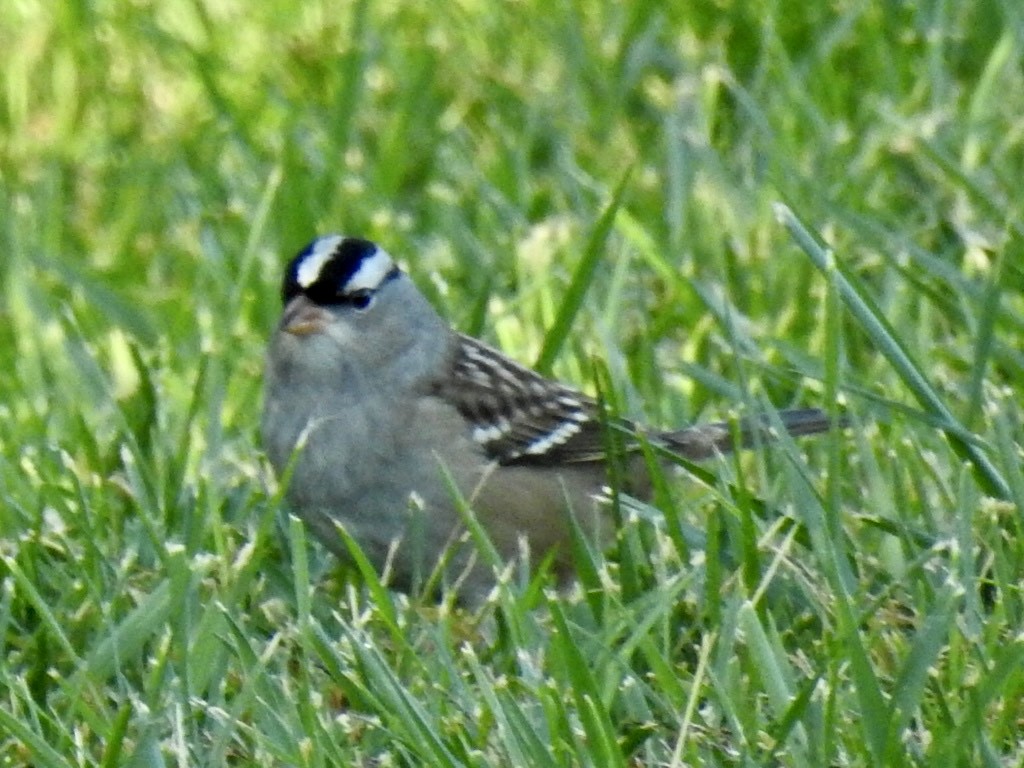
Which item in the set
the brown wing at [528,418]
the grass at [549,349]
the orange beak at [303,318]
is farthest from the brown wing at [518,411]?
the orange beak at [303,318]

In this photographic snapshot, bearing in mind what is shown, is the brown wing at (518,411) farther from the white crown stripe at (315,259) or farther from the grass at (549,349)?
the white crown stripe at (315,259)

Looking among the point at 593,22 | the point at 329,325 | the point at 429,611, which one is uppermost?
the point at 593,22

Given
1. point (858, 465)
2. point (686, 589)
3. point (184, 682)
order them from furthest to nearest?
point (858, 465) < point (686, 589) < point (184, 682)

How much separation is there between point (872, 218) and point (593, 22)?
1390mm

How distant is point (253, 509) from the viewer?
12.5 feet

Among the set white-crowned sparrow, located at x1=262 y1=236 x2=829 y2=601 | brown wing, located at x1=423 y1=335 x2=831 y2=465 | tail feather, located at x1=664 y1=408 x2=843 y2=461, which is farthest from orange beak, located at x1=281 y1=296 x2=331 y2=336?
tail feather, located at x1=664 y1=408 x2=843 y2=461

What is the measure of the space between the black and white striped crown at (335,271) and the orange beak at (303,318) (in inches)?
0.7

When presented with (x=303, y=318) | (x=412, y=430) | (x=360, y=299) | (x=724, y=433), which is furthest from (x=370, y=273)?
(x=724, y=433)

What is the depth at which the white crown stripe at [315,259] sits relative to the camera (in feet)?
12.9

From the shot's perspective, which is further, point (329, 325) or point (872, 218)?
point (872, 218)

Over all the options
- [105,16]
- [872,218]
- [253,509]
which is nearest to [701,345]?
[872,218]

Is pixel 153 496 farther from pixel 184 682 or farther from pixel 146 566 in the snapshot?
pixel 184 682

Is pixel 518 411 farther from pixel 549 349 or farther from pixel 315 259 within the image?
pixel 315 259

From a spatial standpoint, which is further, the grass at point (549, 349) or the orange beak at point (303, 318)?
the orange beak at point (303, 318)
